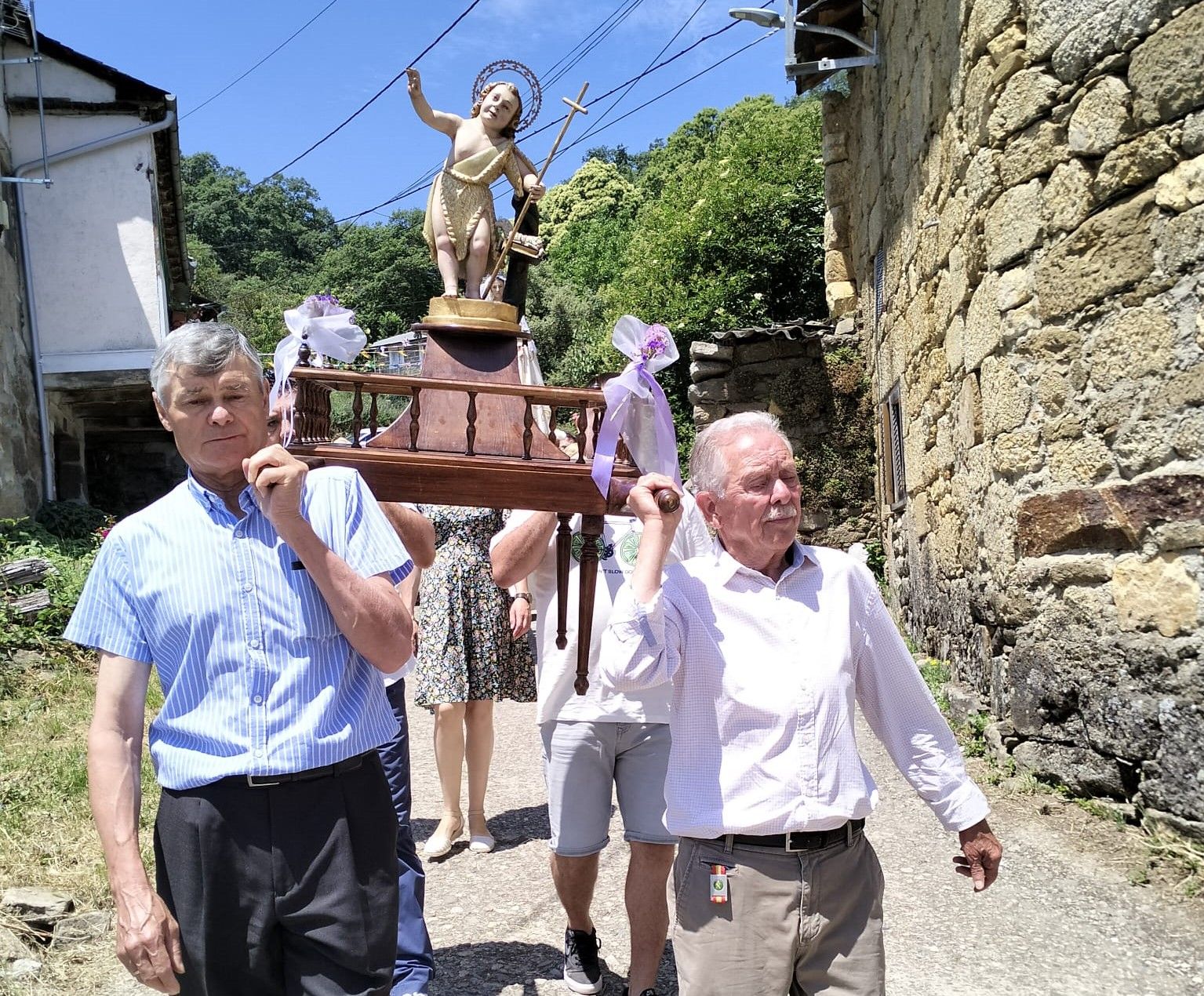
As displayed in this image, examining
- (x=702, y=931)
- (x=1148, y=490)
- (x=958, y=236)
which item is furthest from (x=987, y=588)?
(x=702, y=931)

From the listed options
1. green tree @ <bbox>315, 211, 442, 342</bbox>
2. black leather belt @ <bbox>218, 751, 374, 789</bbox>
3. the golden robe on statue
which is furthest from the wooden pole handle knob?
green tree @ <bbox>315, 211, 442, 342</bbox>

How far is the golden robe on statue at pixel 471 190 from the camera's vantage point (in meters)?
3.60

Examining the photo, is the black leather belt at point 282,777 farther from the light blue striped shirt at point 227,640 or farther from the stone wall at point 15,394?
the stone wall at point 15,394

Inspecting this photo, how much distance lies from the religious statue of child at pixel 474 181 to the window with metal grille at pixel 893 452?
529 centimetres

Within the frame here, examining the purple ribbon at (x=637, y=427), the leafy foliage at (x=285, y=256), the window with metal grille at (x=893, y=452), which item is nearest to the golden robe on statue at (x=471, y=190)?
the purple ribbon at (x=637, y=427)

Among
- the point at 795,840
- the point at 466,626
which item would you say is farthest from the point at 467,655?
the point at 795,840

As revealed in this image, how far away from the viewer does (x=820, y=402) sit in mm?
10305

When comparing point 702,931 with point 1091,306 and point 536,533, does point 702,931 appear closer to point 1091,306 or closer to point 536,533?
point 536,533

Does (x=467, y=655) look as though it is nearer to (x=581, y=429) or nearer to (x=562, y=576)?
(x=562, y=576)

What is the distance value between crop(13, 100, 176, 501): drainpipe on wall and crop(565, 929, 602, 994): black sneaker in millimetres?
11745

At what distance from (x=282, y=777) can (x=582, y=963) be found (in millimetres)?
1752

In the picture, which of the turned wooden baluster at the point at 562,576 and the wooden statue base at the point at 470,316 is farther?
the wooden statue base at the point at 470,316

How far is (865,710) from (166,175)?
1565cm

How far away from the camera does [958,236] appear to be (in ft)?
19.4
